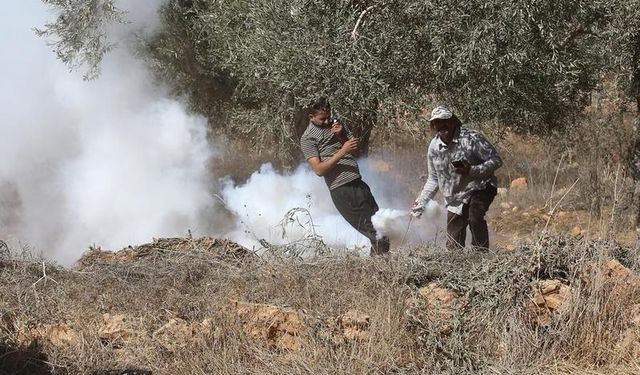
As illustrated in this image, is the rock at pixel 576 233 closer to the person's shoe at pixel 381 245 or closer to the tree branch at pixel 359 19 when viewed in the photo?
the person's shoe at pixel 381 245

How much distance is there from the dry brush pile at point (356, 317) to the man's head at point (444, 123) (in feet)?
3.88

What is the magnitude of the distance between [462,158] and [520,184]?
303 inches

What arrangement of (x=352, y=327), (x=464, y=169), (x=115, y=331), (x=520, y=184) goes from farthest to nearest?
1. (x=520, y=184)
2. (x=464, y=169)
3. (x=115, y=331)
4. (x=352, y=327)

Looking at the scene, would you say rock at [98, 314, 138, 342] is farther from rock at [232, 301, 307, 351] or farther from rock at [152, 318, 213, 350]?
rock at [232, 301, 307, 351]

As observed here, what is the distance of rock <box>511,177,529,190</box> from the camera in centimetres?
1341

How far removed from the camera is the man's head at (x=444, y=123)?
612cm

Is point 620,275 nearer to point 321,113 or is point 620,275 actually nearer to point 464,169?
point 464,169

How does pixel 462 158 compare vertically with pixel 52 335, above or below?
above

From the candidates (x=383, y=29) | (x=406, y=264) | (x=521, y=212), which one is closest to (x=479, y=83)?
(x=383, y=29)

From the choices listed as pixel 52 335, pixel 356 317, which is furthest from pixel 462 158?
pixel 52 335

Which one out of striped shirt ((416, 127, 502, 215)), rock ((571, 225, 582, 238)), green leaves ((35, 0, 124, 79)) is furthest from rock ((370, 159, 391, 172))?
striped shirt ((416, 127, 502, 215))

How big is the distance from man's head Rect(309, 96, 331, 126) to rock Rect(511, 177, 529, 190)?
285 inches

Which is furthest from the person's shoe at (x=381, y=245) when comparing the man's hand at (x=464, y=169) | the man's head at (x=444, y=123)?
the man's head at (x=444, y=123)

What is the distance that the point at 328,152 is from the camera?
681cm
